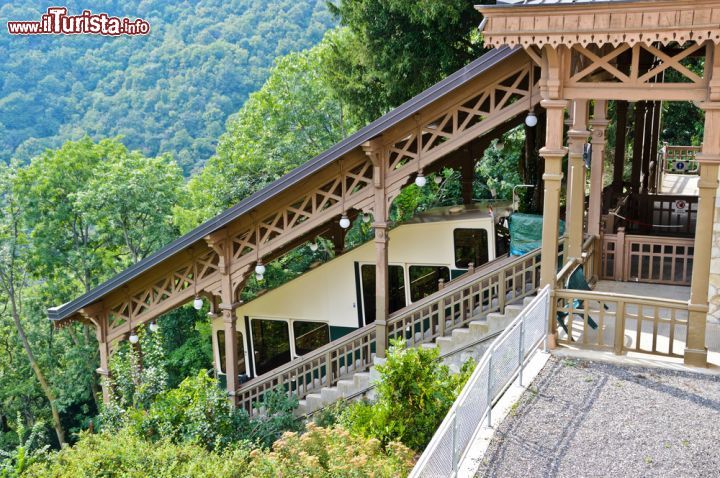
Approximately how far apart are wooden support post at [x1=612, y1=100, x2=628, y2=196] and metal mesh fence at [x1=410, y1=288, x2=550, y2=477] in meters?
6.76

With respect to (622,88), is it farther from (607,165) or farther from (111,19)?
(111,19)

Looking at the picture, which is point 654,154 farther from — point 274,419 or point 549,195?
point 274,419

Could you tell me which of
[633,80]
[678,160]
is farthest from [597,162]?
[678,160]

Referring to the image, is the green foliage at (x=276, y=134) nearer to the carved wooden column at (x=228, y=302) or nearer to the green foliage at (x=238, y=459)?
the carved wooden column at (x=228, y=302)

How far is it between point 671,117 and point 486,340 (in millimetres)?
18034

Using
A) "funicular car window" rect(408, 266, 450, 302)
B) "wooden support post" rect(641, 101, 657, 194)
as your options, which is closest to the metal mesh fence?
"funicular car window" rect(408, 266, 450, 302)

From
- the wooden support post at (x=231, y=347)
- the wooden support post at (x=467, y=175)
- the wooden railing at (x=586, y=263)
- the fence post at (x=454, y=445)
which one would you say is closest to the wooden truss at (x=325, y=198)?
the wooden support post at (x=231, y=347)

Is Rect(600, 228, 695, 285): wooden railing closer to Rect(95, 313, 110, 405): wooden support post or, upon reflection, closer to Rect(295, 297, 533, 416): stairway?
Rect(295, 297, 533, 416): stairway

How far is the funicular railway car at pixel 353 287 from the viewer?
1462cm

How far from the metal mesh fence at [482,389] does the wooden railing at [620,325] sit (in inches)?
14.2

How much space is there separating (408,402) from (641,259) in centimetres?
563

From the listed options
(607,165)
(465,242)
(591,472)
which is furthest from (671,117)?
(591,472)

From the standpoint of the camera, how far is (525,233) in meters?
13.1

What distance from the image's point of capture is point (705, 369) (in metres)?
9.36
